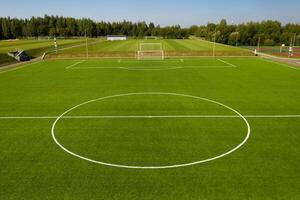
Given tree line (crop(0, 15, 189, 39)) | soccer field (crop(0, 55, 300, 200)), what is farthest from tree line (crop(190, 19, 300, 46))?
soccer field (crop(0, 55, 300, 200))

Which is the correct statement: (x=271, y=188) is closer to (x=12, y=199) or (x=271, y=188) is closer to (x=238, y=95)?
(x=12, y=199)

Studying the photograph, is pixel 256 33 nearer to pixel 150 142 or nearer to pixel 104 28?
pixel 104 28

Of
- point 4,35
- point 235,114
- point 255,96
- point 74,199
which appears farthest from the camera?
point 4,35

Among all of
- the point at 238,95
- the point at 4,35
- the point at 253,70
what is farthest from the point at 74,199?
the point at 4,35

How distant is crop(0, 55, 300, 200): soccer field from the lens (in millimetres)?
8344

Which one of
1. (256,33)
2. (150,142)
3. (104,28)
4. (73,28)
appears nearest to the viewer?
(150,142)

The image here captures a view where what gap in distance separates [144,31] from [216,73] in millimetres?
145203

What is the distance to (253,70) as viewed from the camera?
31.3 metres

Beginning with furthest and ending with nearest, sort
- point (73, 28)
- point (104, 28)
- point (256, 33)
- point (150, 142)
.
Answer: point (104, 28) < point (73, 28) < point (256, 33) < point (150, 142)

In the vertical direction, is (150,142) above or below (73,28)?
below

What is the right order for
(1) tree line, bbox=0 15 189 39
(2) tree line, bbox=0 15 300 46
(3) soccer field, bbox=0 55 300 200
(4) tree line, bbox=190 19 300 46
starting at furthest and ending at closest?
(1) tree line, bbox=0 15 189 39 < (2) tree line, bbox=0 15 300 46 < (4) tree line, bbox=190 19 300 46 < (3) soccer field, bbox=0 55 300 200

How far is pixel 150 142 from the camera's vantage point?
11492 millimetres

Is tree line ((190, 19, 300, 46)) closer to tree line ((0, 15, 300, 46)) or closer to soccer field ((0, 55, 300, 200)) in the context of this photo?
tree line ((0, 15, 300, 46))

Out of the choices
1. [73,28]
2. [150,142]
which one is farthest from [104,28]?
[150,142]
